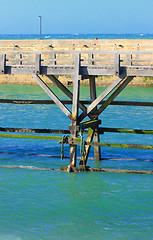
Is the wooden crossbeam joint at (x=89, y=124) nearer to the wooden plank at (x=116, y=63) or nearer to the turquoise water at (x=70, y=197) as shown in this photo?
the turquoise water at (x=70, y=197)

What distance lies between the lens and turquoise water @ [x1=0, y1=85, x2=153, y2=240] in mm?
10258

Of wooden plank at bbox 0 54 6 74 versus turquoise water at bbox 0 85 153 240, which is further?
wooden plank at bbox 0 54 6 74

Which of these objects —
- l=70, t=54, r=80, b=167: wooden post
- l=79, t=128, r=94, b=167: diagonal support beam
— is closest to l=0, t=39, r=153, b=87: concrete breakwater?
l=79, t=128, r=94, b=167: diagonal support beam

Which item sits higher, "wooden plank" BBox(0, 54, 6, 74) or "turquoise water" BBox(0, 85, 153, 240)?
"wooden plank" BBox(0, 54, 6, 74)

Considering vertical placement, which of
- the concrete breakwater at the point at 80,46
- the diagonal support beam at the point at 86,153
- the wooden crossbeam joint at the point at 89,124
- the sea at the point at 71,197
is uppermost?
the concrete breakwater at the point at 80,46

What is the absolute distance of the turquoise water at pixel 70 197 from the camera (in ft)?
33.7

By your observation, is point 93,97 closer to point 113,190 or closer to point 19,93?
point 113,190

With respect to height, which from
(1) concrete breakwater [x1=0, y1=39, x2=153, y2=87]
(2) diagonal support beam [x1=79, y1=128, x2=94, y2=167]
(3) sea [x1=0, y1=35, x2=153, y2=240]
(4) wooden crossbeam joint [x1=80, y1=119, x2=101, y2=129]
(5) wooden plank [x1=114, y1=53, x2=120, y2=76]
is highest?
(1) concrete breakwater [x1=0, y1=39, x2=153, y2=87]

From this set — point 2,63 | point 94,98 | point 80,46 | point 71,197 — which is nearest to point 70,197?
point 71,197

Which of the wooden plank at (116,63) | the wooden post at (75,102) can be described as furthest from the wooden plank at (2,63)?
the wooden plank at (116,63)

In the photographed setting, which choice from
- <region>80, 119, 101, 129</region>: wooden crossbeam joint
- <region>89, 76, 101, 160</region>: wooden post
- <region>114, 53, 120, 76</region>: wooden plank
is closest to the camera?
<region>114, 53, 120, 76</region>: wooden plank

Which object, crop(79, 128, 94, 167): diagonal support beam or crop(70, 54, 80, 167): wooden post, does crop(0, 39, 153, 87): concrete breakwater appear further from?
crop(70, 54, 80, 167): wooden post

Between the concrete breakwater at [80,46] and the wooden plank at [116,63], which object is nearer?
the wooden plank at [116,63]

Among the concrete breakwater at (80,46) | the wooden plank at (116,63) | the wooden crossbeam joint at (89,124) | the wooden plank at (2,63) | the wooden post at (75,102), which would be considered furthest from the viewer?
the concrete breakwater at (80,46)
